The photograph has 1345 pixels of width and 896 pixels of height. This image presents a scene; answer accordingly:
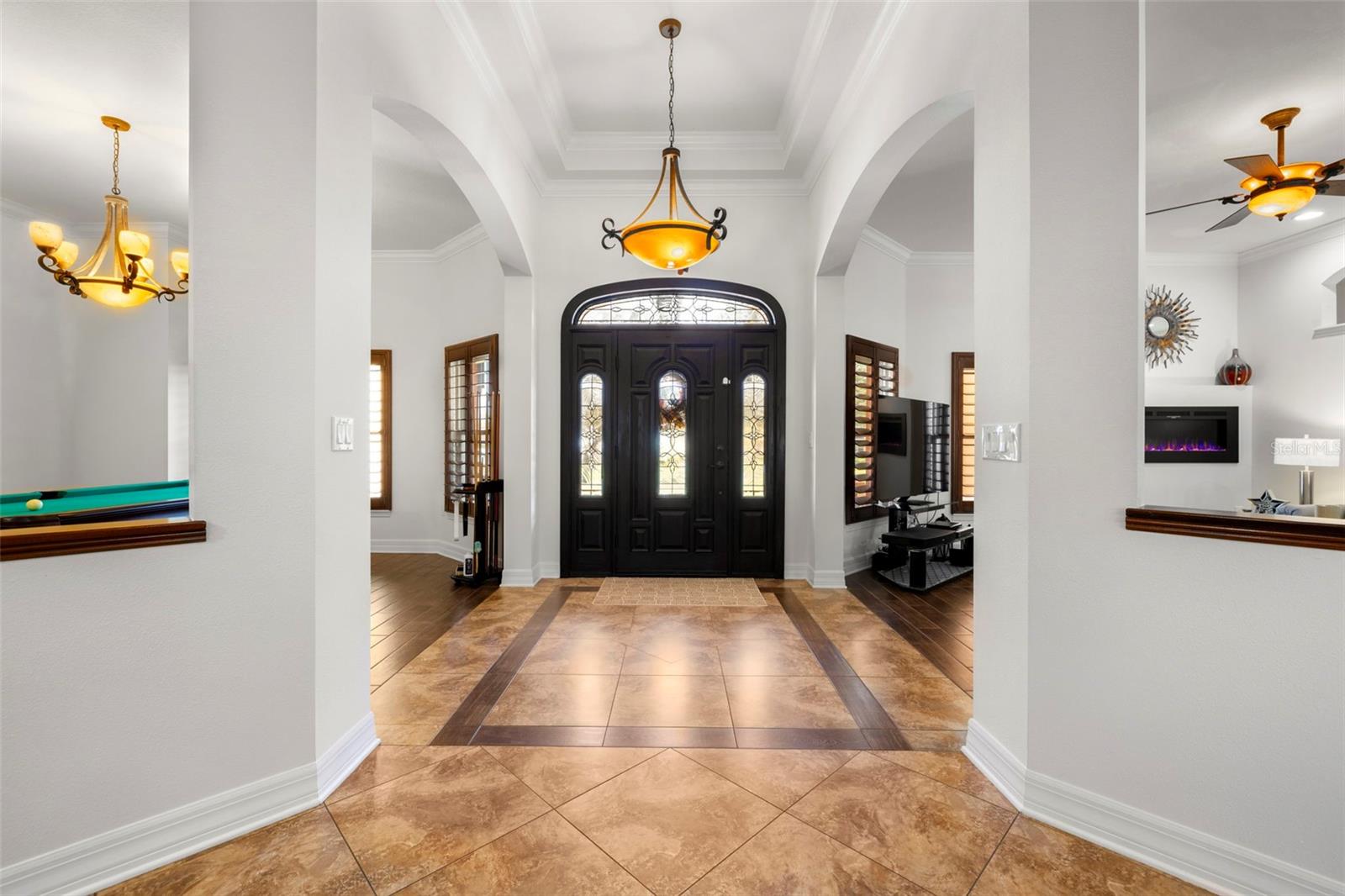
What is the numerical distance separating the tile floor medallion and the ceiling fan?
13.8 ft

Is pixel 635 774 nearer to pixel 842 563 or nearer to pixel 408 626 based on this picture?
pixel 408 626

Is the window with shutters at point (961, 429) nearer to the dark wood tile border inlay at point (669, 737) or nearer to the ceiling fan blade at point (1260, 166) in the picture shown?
the ceiling fan blade at point (1260, 166)

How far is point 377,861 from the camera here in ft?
5.39

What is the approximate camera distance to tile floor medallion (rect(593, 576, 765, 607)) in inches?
169

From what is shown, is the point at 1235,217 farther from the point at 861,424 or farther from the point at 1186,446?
the point at 1186,446

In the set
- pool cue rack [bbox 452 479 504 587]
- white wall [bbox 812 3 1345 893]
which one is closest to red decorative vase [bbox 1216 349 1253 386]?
white wall [bbox 812 3 1345 893]

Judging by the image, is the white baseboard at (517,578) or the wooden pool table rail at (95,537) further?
the white baseboard at (517,578)

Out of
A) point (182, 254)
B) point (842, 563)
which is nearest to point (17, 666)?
point (182, 254)

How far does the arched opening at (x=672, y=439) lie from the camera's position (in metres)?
5.07

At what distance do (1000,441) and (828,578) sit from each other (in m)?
2.95

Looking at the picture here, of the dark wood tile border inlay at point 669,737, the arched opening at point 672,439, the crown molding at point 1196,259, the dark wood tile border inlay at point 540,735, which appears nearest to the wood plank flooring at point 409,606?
the dark wood tile border inlay at point 540,735

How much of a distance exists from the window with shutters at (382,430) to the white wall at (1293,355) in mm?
9934

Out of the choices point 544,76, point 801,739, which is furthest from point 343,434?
point 544,76

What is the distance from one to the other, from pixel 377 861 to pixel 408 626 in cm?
233
